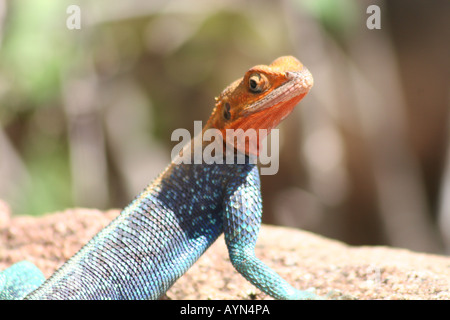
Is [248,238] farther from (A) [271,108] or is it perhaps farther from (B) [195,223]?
(A) [271,108]

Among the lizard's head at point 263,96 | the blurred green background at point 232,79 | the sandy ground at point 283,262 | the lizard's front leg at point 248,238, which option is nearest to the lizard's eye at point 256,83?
the lizard's head at point 263,96

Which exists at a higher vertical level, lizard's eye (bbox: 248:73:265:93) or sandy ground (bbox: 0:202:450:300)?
lizard's eye (bbox: 248:73:265:93)

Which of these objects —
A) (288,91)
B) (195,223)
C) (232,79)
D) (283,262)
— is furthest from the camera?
(232,79)

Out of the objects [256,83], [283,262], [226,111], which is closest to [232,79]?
[283,262]

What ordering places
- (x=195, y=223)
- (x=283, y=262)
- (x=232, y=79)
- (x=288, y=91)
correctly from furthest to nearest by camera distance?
(x=232, y=79) → (x=283, y=262) → (x=195, y=223) → (x=288, y=91)

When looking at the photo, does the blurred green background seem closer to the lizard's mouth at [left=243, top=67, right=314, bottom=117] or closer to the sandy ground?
the sandy ground

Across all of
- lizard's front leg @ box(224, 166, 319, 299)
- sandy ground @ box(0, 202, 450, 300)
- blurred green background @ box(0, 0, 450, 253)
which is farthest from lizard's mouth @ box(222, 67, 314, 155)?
blurred green background @ box(0, 0, 450, 253)
